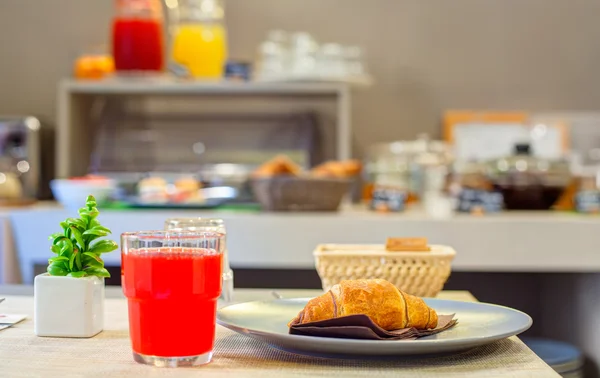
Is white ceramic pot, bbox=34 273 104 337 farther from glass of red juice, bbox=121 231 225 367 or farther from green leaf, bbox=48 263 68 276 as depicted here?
glass of red juice, bbox=121 231 225 367

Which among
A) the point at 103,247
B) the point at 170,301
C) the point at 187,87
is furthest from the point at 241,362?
the point at 187,87

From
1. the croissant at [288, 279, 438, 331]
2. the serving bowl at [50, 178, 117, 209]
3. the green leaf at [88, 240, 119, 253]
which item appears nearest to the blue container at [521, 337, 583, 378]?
the croissant at [288, 279, 438, 331]

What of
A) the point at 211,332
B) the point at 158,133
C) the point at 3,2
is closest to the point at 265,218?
the point at 158,133

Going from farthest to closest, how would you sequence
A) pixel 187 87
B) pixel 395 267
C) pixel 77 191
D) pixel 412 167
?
pixel 187 87 < pixel 412 167 < pixel 77 191 < pixel 395 267

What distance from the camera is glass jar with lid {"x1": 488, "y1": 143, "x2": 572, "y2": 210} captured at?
221 cm

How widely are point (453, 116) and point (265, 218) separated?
1148 millimetres

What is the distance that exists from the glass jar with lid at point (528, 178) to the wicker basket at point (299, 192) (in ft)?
1.56

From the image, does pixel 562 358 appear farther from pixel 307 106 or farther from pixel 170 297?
pixel 307 106

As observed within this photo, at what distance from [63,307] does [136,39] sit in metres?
1.93

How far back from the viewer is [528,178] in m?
2.24

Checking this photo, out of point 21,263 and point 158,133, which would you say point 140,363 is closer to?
point 21,263

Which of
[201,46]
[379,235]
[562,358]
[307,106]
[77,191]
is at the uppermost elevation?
[201,46]

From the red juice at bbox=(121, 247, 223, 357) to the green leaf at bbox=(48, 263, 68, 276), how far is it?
15 cm

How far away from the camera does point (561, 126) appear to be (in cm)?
287
